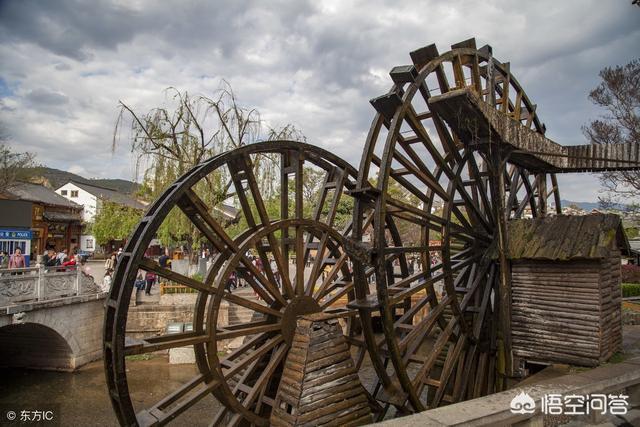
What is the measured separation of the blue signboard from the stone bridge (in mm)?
1536

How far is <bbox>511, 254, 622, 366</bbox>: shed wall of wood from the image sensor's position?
23.5ft

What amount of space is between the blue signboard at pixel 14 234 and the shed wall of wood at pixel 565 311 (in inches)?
603

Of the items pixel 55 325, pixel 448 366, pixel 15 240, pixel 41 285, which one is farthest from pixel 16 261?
pixel 448 366

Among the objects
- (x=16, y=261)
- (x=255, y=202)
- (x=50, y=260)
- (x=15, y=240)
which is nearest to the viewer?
(x=255, y=202)

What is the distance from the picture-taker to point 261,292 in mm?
6625

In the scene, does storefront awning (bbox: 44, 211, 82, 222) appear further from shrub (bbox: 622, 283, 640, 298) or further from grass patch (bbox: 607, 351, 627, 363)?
shrub (bbox: 622, 283, 640, 298)

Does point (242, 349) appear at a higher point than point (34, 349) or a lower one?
higher

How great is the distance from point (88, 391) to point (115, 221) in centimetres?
1330

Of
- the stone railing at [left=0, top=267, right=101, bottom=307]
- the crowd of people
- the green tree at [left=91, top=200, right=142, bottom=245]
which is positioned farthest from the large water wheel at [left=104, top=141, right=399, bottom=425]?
the green tree at [left=91, top=200, right=142, bottom=245]

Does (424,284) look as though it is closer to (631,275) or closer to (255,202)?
(255,202)

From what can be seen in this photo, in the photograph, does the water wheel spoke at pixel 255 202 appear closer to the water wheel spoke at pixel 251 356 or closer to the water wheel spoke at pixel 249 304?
the water wheel spoke at pixel 249 304

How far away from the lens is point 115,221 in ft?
77.6

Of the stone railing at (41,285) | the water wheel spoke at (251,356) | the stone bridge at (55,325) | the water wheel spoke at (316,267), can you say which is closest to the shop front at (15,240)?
the stone bridge at (55,325)

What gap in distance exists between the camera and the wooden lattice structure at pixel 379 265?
220 inches
